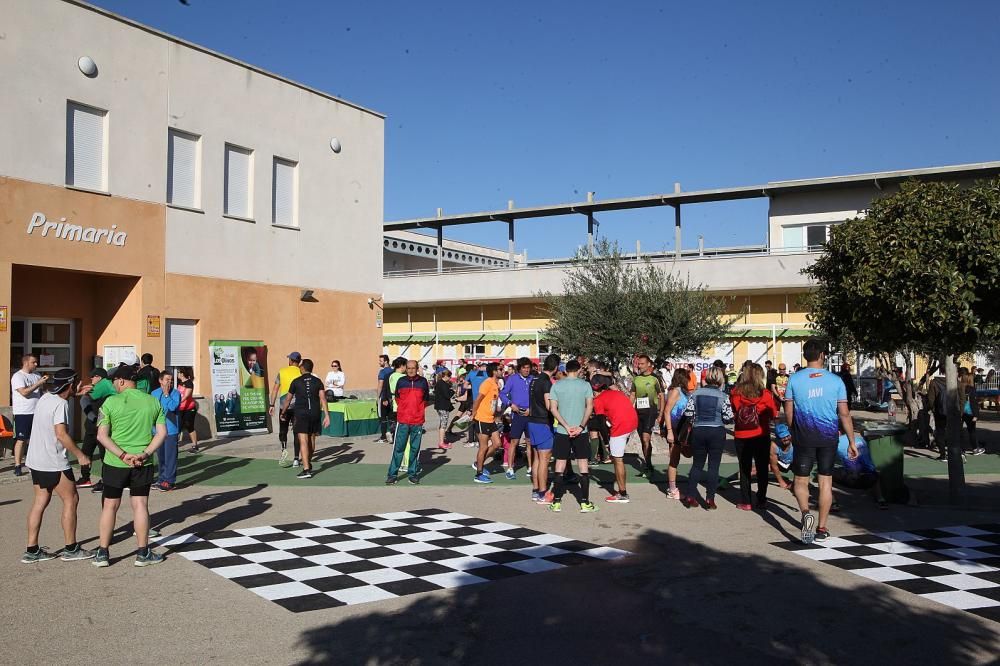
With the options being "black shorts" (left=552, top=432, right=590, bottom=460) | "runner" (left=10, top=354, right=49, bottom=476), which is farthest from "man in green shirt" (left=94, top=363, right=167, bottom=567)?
"runner" (left=10, top=354, right=49, bottom=476)

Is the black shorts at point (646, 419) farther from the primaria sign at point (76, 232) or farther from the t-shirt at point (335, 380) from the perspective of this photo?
the primaria sign at point (76, 232)

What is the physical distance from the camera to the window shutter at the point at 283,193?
69.4 ft

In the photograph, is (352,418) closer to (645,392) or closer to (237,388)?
(237,388)

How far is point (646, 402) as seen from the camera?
1379 cm

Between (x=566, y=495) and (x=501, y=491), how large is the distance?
99 centimetres

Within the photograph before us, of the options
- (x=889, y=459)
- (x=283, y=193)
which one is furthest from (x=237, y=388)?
Answer: (x=889, y=459)

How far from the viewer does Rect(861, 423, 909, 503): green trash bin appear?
10.6m

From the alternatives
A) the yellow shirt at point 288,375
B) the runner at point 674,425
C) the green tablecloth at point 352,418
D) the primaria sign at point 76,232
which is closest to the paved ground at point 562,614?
the runner at point 674,425

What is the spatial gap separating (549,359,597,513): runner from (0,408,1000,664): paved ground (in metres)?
Result: 1.14

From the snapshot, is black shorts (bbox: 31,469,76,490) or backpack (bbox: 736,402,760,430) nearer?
black shorts (bbox: 31,469,76,490)

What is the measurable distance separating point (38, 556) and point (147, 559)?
1.07 m

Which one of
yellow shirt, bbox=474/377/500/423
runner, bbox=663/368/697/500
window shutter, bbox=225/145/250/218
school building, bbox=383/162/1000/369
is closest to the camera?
runner, bbox=663/368/697/500

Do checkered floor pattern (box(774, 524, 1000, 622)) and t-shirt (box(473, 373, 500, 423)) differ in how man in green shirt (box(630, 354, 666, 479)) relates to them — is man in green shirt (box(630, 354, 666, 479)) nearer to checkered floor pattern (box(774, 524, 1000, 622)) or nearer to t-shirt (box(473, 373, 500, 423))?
t-shirt (box(473, 373, 500, 423))

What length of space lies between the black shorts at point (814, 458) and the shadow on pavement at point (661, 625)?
1.48m
